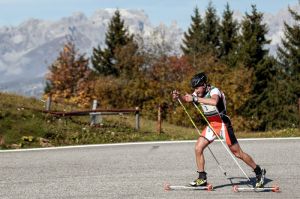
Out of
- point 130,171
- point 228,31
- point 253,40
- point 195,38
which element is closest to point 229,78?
point 253,40

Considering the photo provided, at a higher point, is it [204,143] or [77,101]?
[77,101]

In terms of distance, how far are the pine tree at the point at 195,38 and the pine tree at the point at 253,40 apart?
884cm

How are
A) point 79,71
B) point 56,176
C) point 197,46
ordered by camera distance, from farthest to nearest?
point 79,71
point 197,46
point 56,176

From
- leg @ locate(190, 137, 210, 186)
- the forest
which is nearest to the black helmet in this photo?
leg @ locate(190, 137, 210, 186)

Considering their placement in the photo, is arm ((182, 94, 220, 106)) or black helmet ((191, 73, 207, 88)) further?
black helmet ((191, 73, 207, 88))

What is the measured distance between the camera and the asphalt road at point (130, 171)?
312 inches

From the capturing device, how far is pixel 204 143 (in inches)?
323

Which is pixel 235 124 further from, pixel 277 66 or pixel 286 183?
pixel 286 183

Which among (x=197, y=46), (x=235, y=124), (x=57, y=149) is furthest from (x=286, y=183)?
(x=197, y=46)

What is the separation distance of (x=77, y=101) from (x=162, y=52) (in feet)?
36.8

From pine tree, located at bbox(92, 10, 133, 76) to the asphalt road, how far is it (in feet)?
171

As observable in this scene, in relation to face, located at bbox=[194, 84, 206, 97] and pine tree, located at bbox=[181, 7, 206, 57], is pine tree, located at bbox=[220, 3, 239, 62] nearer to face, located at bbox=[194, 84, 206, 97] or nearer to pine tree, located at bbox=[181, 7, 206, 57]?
pine tree, located at bbox=[181, 7, 206, 57]

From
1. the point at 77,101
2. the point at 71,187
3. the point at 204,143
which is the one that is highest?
the point at 77,101

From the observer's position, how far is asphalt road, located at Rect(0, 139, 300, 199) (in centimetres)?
793
